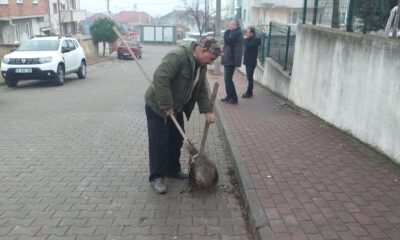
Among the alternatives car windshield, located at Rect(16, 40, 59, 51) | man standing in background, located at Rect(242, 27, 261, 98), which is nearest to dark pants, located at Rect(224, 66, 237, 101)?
man standing in background, located at Rect(242, 27, 261, 98)

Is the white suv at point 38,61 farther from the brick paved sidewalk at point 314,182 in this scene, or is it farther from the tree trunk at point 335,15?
the tree trunk at point 335,15

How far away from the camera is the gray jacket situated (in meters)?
8.77

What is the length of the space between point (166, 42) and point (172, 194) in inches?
2624

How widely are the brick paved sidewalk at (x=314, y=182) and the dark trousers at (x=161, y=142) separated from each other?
83 cm

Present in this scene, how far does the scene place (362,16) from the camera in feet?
20.8

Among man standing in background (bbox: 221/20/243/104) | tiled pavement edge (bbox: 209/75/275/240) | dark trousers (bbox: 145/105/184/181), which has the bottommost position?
tiled pavement edge (bbox: 209/75/275/240)

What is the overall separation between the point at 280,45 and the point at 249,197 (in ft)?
26.7

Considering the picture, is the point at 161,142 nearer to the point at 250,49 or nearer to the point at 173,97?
the point at 173,97

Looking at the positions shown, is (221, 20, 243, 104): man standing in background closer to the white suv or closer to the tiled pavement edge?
the tiled pavement edge

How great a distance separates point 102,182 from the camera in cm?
485

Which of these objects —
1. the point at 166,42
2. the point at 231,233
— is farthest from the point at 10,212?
the point at 166,42

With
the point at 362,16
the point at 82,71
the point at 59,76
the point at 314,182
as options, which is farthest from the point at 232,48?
the point at 82,71

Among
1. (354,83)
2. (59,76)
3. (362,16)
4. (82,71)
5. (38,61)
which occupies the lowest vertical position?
(82,71)

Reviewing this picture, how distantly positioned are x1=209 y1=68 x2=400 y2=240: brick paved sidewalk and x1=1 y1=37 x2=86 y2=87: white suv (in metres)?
8.87
